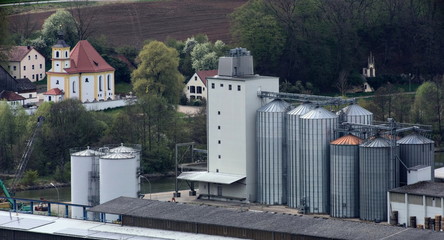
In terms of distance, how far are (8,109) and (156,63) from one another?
1410 cm

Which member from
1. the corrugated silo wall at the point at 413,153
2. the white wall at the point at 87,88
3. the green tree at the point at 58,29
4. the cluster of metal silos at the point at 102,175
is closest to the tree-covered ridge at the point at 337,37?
the green tree at the point at 58,29

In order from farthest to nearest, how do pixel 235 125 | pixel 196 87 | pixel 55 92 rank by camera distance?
pixel 196 87
pixel 55 92
pixel 235 125

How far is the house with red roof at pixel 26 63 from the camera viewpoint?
398 feet

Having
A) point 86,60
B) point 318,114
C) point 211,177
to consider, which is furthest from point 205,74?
point 318,114

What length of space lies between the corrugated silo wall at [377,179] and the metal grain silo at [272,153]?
5.53 meters

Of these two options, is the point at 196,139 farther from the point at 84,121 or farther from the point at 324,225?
the point at 324,225

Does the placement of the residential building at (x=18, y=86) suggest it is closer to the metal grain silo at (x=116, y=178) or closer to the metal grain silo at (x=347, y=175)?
the metal grain silo at (x=116, y=178)

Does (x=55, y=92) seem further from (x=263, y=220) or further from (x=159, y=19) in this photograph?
(x=263, y=220)

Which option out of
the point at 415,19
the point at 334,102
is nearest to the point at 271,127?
the point at 334,102

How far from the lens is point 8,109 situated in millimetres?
106062

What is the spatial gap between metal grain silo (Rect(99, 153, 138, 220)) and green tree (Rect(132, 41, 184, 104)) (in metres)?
31.4

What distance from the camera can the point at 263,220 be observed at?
7219 cm

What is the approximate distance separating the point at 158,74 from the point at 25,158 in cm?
1772

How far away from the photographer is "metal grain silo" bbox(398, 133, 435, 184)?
270 ft
